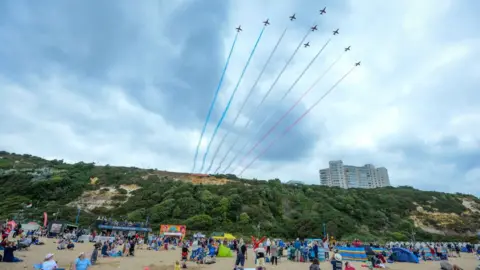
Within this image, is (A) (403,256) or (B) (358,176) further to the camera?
(B) (358,176)

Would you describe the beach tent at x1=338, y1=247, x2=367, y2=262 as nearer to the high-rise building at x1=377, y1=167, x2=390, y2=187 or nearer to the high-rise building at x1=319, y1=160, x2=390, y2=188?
the high-rise building at x1=319, y1=160, x2=390, y2=188

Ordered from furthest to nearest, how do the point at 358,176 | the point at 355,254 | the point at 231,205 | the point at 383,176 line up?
the point at 383,176
the point at 358,176
the point at 231,205
the point at 355,254

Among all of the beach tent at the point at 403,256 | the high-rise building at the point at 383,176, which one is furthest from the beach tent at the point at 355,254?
the high-rise building at the point at 383,176

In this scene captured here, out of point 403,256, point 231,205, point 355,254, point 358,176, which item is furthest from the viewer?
point 358,176

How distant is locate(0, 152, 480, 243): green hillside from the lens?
1845 inches

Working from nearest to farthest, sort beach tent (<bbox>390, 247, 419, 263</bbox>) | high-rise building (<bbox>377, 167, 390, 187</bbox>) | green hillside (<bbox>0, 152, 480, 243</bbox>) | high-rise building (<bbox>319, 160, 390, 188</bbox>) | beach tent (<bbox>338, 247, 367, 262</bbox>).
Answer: beach tent (<bbox>338, 247, 367, 262</bbox>), beach tent (<bbox>390, 247, 419, 263</bbox>), green hillside (<bbox>0, 152, 480, 243</bbox>), high-rise building (<bbox>319, 160, 390, 188</bbox>), high-rise building (<bbox>377, 167, 390, 187</bbox>)

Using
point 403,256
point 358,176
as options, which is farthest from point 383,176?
point 403,256

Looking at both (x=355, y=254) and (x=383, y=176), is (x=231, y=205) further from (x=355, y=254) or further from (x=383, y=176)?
(x=383, y=176)

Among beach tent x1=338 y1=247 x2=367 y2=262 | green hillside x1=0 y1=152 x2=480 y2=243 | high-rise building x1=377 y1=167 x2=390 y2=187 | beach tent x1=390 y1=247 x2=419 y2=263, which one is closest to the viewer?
beach tent x1=338 y1=247 x2=367 y2=262

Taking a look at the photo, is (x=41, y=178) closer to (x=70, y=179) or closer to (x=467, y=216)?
(x=70, y=179)

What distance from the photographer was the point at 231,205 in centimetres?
5125

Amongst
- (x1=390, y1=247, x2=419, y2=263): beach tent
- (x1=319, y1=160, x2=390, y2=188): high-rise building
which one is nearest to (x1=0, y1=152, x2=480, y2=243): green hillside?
(x1=390, y1=247, x2=419, y2=263): beach tent

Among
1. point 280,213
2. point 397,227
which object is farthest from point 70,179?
point 397,227

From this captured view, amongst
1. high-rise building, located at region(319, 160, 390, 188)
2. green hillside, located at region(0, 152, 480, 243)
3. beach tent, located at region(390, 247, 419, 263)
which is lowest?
beach tent, located at region(390, 247, 419, 263)
